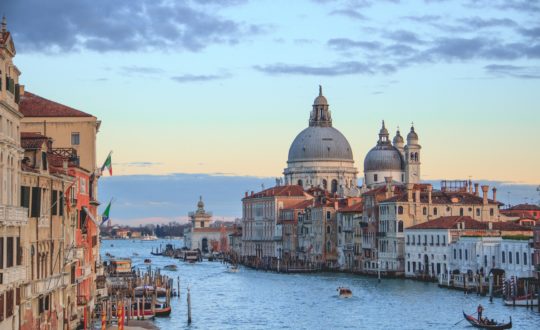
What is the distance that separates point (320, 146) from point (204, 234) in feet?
89.3

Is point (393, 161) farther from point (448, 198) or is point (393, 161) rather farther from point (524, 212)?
point (448, 198)

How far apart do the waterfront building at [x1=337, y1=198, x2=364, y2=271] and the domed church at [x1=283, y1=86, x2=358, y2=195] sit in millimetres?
29566

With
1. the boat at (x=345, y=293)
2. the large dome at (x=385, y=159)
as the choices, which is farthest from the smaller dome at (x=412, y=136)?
the boat at (x=345, y=293)

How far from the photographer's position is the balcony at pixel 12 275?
747 inches

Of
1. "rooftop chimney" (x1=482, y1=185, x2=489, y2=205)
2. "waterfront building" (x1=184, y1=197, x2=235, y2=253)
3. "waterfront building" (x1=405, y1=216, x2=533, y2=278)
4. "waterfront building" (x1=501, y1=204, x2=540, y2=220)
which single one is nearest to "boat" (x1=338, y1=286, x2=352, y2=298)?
"waterfront building" (x1=405, y1=216, x2=533, y2=278)

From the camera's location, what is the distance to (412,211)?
67.2m

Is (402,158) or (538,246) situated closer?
(538,246)

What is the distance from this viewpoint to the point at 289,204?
9681 cm

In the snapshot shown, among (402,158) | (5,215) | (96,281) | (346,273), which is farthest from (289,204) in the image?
(5,215)

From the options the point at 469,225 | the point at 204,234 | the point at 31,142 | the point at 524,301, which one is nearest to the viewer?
the point at 31,142

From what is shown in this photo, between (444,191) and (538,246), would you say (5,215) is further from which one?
(444,191)

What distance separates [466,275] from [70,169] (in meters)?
28.9

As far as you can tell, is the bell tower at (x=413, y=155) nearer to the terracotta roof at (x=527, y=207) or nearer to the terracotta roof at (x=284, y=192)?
the terracotta roof at (x=284, y=192)

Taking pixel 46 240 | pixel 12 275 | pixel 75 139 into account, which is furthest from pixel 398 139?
pixel 12 275
